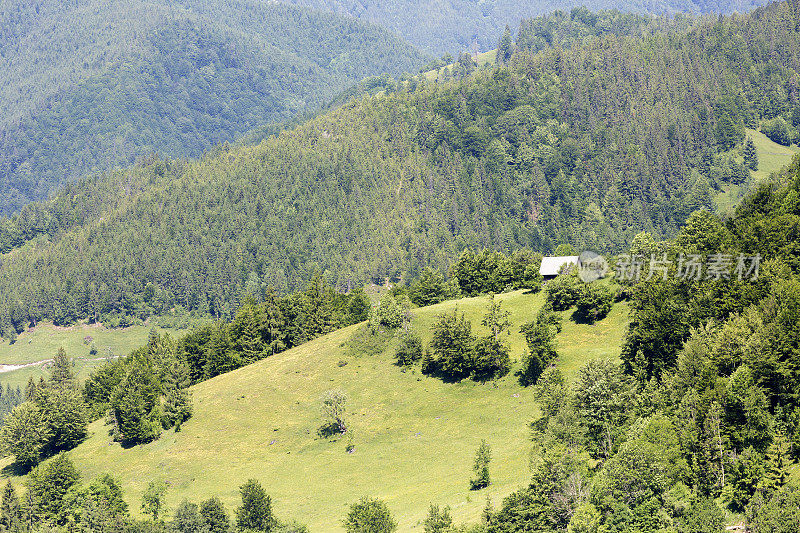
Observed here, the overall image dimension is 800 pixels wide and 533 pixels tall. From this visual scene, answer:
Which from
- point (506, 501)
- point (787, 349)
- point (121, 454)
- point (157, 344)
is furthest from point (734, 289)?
point (157, 344)

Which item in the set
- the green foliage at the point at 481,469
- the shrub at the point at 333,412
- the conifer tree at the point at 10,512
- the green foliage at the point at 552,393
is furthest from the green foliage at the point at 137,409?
the green foliage at the point at 552,393

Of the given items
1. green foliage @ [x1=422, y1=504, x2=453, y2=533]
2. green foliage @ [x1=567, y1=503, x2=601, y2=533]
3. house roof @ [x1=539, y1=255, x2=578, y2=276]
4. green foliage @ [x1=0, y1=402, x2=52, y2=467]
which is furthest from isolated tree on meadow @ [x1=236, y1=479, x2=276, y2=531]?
house roof @ [x1=539, y1=255, x2=578, y2=276]

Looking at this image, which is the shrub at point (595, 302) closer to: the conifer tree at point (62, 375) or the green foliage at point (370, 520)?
the green foliage at point (370, 520)

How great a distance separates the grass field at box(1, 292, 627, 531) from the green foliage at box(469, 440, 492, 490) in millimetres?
1248

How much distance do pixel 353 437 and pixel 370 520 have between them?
37779 millimetres

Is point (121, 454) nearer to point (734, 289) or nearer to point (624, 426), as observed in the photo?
point (624, 426)

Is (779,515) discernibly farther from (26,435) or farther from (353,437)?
(26,435)

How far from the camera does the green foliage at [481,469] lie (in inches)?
3981

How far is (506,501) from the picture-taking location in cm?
8456

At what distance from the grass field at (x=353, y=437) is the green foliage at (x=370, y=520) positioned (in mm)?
3298

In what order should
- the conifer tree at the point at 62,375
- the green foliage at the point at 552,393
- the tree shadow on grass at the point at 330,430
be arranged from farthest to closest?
the conifer tree at the point at 62,375
the tree shadow on grass at the point at 330,430
the green foliage at the point at 552,393

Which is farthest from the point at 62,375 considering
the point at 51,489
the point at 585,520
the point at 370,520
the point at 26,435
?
the point at 585,520

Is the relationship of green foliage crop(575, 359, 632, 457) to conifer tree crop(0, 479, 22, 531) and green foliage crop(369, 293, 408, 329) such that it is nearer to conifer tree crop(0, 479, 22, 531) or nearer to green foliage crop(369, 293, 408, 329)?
green foliage crop(369, 293, 408, 329)

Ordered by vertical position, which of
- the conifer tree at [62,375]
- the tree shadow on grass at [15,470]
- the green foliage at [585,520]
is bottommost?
the tree shadow on grass at [15,470]
